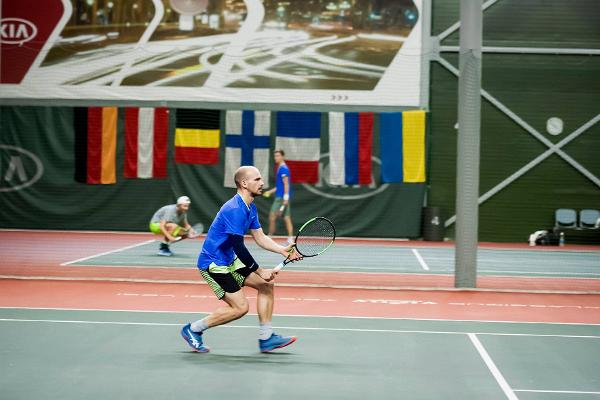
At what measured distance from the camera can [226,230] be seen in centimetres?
767

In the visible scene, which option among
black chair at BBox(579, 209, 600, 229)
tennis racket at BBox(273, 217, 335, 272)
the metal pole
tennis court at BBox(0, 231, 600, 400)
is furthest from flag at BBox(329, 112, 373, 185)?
tennis racket at BBox(273, 217, 335, 272)

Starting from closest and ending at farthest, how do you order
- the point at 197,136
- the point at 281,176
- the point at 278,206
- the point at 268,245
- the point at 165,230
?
the point at 268,245, the point at 165,230, the point at 281,176, the point at 278,206, the point at 197,136

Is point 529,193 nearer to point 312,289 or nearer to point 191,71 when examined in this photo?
point 191,71

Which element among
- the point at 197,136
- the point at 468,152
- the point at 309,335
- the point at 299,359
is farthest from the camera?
the point at 197,136

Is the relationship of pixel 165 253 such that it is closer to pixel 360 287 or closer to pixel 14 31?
pixel 360 287

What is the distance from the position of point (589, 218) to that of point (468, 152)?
10.5 metres

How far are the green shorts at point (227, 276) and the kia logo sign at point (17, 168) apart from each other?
16.4m

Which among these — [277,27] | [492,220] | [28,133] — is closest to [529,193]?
[492,220]

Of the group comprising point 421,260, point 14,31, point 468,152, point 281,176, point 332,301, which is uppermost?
point 14,31

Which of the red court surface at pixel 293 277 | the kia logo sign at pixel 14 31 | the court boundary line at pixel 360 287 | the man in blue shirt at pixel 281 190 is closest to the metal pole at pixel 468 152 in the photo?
the court boundary line at pixel 360 287

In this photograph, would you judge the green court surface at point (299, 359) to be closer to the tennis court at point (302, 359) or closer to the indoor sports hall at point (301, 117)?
the tennis court at point (302, 359)

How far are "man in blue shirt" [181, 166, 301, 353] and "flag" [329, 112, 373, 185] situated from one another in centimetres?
1457

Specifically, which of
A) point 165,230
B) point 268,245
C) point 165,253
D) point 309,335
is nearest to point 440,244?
point 165,253

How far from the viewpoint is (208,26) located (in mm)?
22516
